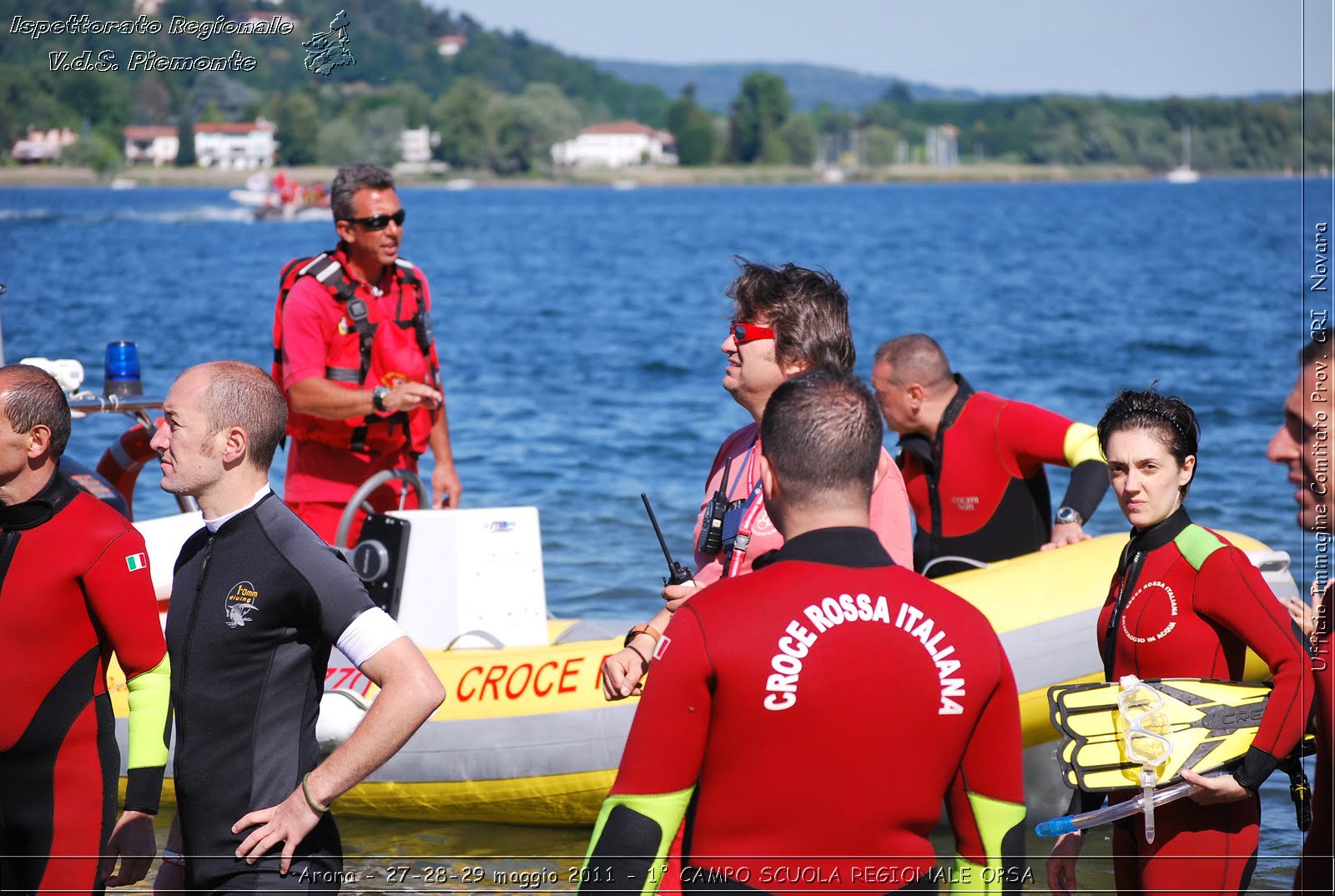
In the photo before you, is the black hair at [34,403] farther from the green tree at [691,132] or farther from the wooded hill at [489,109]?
the green tree at [691,132]

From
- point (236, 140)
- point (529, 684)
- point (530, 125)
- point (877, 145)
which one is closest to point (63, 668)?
point (529, 684)

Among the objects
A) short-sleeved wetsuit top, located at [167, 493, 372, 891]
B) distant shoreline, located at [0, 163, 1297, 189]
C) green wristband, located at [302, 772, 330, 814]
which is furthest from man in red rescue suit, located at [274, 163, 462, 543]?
distant shoreline, located at [0, 163, 1297, 189]

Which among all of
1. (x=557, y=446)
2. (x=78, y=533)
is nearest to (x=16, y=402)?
(x=78, y=533)

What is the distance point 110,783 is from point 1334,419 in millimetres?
2644

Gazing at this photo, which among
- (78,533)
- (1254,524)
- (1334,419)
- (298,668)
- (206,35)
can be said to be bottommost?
(1254,524)

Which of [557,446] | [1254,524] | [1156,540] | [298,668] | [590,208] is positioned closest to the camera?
[298,668]

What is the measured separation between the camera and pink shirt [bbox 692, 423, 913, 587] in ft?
8.55

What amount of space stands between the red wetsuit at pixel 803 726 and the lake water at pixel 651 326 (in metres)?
1.50

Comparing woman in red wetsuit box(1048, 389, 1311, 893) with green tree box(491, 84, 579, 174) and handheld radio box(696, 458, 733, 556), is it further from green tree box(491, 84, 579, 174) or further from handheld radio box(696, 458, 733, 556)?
green tree box(491, 84, 579, 174)

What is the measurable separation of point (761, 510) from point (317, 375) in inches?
113

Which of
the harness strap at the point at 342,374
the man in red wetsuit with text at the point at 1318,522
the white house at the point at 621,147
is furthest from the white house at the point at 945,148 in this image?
the man in red wetsuit with text at the point at 1318,522

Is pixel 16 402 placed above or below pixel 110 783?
above

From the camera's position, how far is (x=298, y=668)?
2.56 m

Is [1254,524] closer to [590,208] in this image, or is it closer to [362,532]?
[362,532]
